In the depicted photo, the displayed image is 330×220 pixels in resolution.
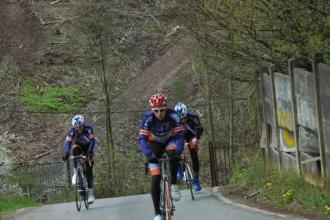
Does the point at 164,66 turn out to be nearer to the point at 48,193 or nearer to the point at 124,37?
the point at 124,37

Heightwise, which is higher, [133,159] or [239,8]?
[239,8]

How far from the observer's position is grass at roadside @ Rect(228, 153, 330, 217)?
11055 mm

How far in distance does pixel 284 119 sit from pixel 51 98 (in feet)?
90.7

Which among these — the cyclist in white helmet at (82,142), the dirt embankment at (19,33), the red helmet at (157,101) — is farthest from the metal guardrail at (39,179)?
the red helmet at (157,101)

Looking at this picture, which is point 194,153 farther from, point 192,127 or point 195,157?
point 192,127

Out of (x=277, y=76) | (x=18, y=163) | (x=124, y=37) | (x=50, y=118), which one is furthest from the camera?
(x=124, y=37)

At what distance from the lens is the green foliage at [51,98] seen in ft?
130

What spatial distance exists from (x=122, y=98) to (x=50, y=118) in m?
4.01

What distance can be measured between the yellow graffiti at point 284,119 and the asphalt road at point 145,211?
189 cm

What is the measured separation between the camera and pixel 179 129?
420 inches

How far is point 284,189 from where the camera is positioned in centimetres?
1268

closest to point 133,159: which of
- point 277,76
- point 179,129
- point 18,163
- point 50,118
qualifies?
point 18,163

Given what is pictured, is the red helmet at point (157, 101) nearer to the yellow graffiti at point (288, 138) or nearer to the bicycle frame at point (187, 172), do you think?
the yellow graffiti at point (288, 138)

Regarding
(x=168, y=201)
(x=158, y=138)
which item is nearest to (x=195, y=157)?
(x=158, y=138)
